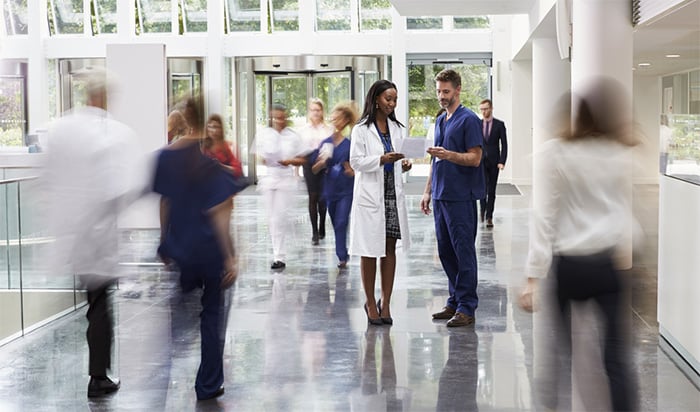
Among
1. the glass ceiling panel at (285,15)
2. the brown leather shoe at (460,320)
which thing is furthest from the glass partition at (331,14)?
the brown leather shoe at (460,320)

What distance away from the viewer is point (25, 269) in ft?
26.7

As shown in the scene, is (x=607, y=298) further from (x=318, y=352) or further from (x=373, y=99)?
(x=373, y=99)

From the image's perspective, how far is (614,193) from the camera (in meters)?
Result: 4.45

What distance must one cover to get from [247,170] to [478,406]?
810 inches

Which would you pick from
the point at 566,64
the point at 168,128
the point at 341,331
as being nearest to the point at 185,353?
the point at 341,331

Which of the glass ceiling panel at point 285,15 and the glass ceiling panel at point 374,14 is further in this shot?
the glass ceiling panel at point 285,15

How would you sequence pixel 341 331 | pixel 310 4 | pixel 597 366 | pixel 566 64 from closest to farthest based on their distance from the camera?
pixel 597 366
pixel 341 331
pixel 566 64
pixel 310 4

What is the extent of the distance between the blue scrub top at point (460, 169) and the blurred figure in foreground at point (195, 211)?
2.35m

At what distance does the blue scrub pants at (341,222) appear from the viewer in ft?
34.8

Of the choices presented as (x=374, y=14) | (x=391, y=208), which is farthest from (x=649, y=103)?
(x=391, y=208)

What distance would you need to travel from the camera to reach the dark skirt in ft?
A: 23.9

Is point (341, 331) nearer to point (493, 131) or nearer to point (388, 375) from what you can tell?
point (388, 375)

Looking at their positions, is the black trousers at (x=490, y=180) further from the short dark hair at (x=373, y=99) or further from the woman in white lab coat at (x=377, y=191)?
the short dark hair at (x=373, y=99)

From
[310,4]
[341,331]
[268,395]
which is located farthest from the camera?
[310,4]
